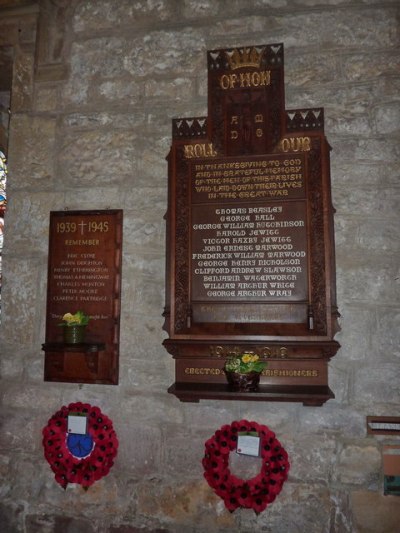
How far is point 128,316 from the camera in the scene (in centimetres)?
250

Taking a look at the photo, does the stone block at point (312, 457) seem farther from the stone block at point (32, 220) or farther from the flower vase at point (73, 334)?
the stone block at point (32, 220)

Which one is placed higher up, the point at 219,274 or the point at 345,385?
the point at 219,274

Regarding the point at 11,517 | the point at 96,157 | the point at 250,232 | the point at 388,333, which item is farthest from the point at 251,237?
the point at 11,517

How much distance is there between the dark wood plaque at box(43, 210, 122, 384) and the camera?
96.5 inches

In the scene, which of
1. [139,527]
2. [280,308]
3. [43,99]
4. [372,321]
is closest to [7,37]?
[43,99]

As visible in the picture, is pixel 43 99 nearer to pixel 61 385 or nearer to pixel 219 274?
pixel 219 274

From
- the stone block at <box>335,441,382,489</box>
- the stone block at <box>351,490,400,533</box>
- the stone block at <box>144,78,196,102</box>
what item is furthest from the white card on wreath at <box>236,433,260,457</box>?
the stone block at <box>144,78,196,102</box>

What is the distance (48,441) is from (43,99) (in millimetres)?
2193

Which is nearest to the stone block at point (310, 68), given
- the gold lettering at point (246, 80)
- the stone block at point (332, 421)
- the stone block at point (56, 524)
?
the gold lettering at point (246, 80)

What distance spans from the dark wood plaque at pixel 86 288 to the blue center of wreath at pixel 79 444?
317mm

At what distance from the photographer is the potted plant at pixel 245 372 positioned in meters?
2.13

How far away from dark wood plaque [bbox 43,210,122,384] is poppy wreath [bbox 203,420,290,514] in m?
0.70

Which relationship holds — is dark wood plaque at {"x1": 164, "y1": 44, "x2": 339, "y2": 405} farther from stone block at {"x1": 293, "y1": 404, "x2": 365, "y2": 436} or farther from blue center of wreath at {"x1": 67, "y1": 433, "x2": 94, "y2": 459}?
blue center of wreath at {"x1": 67, "y1": 433, "x2": 94, "y2": 459}

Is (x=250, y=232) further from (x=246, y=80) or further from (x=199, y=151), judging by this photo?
(x=246, y=80)
